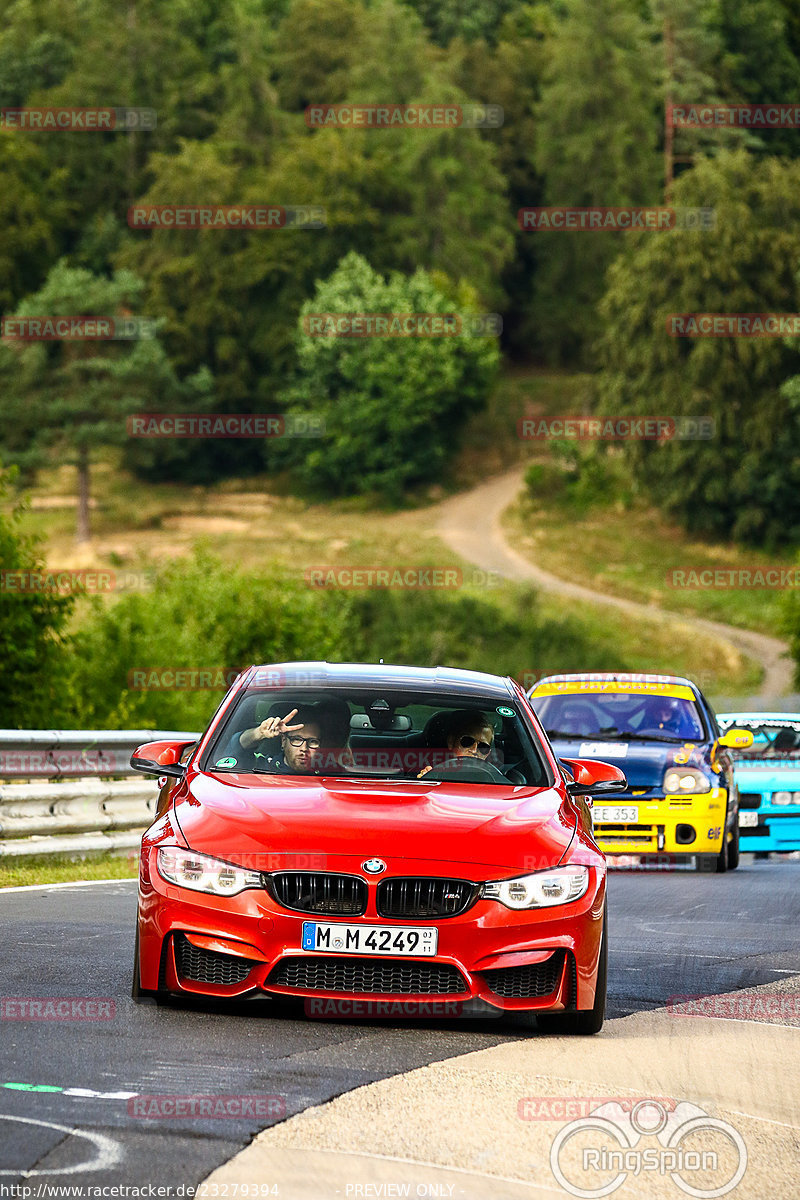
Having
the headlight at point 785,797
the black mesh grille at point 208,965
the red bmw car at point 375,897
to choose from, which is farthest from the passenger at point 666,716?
the black mesh grille at point 208,965

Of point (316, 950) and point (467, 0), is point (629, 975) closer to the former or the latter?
point (316, 950)

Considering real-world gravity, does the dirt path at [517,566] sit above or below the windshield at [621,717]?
below

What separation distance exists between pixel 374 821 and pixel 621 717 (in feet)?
36.7

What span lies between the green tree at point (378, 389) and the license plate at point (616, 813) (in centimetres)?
8499

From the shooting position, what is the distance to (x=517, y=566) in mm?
89812

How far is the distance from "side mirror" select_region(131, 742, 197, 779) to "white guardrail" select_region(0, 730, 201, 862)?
5.98m

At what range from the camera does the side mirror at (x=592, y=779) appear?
9031mm

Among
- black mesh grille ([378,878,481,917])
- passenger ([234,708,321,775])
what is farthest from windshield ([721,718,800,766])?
black mesh grille ([378,878,481,917])

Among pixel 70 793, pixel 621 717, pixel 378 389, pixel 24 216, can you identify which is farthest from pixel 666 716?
pixel 24 216

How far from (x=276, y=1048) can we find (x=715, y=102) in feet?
373

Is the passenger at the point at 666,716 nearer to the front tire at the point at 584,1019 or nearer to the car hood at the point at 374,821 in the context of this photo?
the car hood at the point at 374,821

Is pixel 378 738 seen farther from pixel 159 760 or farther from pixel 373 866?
pixel 373 866

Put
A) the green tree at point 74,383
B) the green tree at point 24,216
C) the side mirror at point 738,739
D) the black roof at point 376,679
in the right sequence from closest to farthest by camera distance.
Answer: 1. the black roof at point 376,679
2. the side mirror at point 738,739
3. the green tree at point 74,383
4. the green tree at point 24,216

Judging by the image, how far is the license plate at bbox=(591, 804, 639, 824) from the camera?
695 inches
